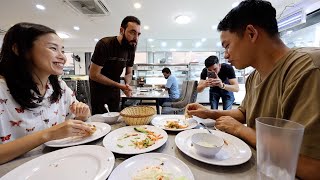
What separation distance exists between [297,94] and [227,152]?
36 cm

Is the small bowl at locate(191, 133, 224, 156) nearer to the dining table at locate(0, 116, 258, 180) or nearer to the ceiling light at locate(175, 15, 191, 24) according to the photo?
the dining table at locate(0, 116, 258, 180)

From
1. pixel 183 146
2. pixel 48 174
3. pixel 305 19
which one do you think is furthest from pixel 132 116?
pixel 305 19

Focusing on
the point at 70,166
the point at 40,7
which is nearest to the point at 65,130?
the point at 70,166

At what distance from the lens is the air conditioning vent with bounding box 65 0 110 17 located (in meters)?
3.34

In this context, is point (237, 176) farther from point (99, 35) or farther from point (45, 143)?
point (99, 35)

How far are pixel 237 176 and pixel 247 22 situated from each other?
0.75 m

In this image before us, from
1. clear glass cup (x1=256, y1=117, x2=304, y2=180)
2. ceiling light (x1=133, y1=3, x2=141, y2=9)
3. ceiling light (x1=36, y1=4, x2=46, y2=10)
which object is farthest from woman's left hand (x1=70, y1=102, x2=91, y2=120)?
ceiling light (x1=36, y1=4, x2=46, y2=10)

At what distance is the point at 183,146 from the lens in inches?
31.6

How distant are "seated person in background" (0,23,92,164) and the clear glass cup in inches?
31.2

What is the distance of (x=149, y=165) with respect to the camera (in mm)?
657

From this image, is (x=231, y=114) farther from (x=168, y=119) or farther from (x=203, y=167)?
(x=203, y=167)

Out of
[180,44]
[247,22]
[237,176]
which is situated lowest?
[237,176]

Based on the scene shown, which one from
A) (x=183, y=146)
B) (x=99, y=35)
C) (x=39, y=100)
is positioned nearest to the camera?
(x=183, y=146)

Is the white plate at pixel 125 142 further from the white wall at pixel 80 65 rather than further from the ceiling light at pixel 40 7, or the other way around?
the white wall at pixel 80 65
